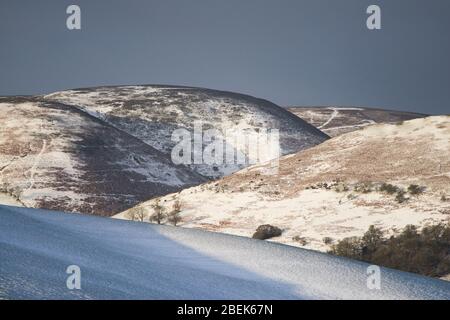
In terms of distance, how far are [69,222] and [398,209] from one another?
888 inches

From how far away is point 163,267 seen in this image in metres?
12.4

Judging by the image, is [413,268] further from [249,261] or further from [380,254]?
[249,261]

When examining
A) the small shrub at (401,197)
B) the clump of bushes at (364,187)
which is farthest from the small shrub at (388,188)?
the clump of bushes at (364,187)

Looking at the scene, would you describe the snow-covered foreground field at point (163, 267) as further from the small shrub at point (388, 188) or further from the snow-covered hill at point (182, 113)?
the snow-covered hill at point (182, 113)

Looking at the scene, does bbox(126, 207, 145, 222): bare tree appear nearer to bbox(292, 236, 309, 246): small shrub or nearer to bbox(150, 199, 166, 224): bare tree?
bbox(150, 199, 166, 224): bare tree

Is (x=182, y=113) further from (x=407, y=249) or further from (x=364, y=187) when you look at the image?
(x=407, y=249)

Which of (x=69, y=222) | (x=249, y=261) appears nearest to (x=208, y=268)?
(x=249, y=261)

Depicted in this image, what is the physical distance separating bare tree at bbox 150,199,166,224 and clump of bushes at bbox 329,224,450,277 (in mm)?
14189

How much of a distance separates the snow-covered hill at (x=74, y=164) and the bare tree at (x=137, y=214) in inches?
572

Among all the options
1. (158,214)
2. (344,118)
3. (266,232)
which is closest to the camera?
(266,232)

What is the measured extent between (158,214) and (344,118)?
144762 millimetres

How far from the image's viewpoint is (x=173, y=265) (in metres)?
12.9

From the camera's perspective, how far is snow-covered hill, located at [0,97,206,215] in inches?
2493

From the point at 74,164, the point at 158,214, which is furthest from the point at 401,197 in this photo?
the point at 74,164
